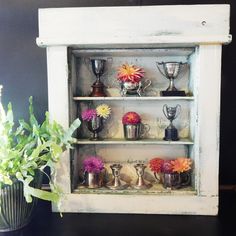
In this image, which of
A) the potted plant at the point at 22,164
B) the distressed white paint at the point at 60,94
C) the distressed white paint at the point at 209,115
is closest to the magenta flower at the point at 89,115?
the distressed white paint at the point at 60,94

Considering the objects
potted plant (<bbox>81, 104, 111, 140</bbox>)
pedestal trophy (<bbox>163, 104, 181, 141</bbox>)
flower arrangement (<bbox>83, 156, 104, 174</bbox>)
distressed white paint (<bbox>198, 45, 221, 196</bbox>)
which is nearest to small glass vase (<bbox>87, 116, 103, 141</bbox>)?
potted plant (<bbox>81, 104, 111, 140</bbox>)

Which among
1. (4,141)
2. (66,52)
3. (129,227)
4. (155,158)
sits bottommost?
(129,227)

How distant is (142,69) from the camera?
1.64 metres

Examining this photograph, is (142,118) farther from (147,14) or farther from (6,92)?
(6,92)

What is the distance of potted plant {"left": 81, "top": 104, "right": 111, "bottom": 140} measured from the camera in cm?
155

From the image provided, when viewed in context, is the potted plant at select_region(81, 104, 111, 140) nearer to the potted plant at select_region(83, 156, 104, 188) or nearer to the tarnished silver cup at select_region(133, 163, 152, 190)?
the potted plant at select_region(83, 156, 104, 188)

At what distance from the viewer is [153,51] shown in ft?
4.96

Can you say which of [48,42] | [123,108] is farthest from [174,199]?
[48,42]

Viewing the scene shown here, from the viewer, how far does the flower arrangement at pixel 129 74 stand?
1.53 m

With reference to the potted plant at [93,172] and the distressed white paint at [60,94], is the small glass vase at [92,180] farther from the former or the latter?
the distressed white paint at [60,94]

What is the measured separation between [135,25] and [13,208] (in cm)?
89

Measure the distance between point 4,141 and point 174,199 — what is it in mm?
758

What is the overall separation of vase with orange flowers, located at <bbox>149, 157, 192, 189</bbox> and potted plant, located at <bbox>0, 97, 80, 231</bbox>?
46 centimetres

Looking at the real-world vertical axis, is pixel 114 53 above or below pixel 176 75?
above
